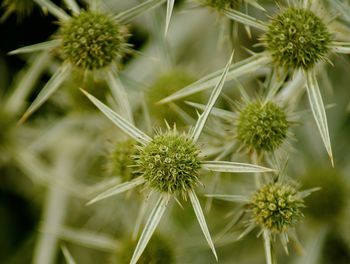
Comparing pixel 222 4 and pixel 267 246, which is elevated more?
pixel 222 4

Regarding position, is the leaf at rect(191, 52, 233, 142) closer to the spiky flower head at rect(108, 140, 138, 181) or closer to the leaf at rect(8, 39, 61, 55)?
the spiky flower head at rect(108, 140, 138, 181)

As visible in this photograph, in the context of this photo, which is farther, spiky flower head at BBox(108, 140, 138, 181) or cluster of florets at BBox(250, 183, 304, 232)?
spiky flower head at BBox(108, 140, 138, 181)

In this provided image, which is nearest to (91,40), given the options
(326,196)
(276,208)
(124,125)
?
(124,125)

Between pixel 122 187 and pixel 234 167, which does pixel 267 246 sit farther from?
pixel 122 187

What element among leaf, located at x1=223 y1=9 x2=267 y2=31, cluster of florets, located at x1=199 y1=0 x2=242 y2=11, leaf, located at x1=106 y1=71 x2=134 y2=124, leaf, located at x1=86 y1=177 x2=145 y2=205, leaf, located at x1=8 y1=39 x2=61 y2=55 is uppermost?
cluster of florets, located at x1=199 y1=0 x2=242 y2=11

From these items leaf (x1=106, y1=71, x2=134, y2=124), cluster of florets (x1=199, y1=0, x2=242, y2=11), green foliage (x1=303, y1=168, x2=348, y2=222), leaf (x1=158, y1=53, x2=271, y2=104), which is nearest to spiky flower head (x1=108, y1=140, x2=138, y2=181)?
leaf (x1=106, y1=71, x2=134, y2=124)

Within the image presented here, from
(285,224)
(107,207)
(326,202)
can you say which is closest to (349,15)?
(285,224)

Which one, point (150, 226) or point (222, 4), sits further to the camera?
point (222, 4)

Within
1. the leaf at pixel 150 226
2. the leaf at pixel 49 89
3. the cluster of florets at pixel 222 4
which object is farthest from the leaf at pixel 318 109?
the leaf at pixel 49 89
